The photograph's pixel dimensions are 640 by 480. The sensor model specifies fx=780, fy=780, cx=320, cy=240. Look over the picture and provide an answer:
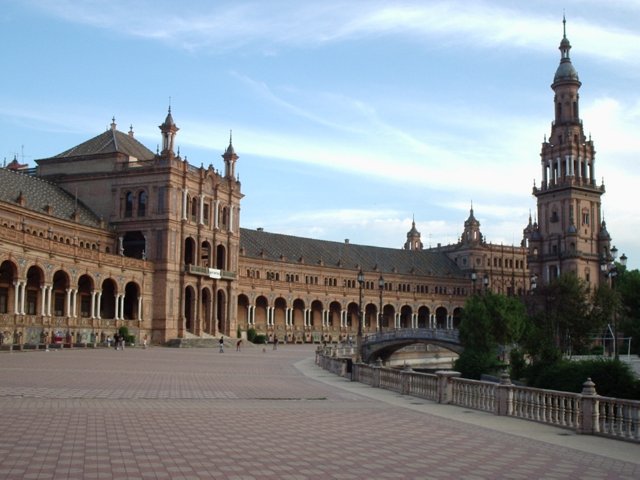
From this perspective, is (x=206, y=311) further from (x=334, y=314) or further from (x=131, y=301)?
(x=334, y=314)

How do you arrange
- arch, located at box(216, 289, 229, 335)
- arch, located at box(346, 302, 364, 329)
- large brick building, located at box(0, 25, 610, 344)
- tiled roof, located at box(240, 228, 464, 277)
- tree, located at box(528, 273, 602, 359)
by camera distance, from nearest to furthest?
tree, located at box(528, 273, 602, 359) < large brick building, located at box(0, 25, 610, 344) < arch, located at box(216, 289, 229, 335) < tiled roof, located at box(240, 228, 464, 277) < arch, located at box(346, 302, 364, 329)

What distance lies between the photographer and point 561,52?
12756cm

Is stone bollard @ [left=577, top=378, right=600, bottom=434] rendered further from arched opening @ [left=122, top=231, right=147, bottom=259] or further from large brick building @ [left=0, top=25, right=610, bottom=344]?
arched opening @ [left=122, top=231, right=147, bottom=259]

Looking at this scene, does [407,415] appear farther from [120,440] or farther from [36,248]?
[36,248]

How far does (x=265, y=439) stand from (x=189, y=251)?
69263 millimetres

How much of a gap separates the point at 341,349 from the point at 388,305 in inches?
2402

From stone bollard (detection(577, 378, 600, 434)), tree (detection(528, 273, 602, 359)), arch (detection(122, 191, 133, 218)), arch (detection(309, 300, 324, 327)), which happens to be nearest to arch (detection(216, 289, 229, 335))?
arch (detection(122, 191, 133, 218))

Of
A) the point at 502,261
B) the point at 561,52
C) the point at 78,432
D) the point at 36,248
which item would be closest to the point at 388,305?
the point at 502,261

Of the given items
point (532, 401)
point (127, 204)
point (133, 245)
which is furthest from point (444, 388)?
point (127, 204)

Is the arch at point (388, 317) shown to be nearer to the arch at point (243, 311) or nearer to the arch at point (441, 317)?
the arch at point (441, 317)

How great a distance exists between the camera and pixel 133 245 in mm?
79188

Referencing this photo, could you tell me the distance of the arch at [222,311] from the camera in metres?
85.9

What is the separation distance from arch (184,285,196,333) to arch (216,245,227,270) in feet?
21.5

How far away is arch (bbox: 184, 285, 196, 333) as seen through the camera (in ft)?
264
